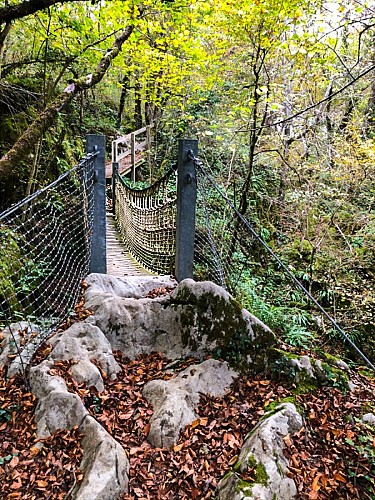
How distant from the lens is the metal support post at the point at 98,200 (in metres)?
2.51

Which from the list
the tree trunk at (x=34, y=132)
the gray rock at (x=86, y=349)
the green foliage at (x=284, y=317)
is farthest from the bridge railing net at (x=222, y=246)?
the gray rock at (x=86, y=349)

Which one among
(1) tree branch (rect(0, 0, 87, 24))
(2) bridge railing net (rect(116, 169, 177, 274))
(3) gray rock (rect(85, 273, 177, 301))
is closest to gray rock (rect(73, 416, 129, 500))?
(3) gray rock (rect(85, 273, 177, 301))

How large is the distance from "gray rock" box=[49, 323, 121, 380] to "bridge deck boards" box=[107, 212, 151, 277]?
1355 mm

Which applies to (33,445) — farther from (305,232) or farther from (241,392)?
(305,232)

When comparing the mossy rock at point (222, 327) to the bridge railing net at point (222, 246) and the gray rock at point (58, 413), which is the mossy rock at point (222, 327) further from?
the bridge railing net at point (222, 246)

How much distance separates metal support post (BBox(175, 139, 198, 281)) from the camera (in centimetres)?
254

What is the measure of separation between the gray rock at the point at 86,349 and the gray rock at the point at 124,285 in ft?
1.09

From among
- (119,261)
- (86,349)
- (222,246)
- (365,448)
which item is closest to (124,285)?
(86,349)

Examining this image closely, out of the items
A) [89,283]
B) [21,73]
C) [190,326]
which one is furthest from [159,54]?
[190,326]

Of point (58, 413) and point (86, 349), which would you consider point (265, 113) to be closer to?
point (86, 349)

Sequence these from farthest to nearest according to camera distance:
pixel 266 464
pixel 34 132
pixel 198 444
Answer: pixel 34 132 < pixel 198 444 < pixel 266 464

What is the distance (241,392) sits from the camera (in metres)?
1.64

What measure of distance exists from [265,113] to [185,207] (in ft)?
6.40

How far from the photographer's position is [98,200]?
2.54m
